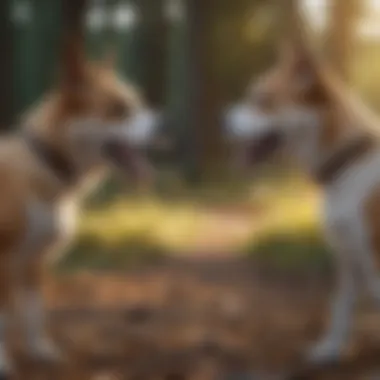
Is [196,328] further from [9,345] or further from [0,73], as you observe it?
[0,73]

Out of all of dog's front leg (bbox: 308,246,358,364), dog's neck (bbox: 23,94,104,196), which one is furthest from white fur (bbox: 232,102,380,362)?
dog's neck (bbox: 23,94,104,196)

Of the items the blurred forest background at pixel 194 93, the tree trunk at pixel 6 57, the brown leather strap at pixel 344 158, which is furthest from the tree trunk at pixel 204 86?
the tree trunk at pixel 6 57

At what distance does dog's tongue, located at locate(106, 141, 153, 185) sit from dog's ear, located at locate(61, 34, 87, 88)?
3.9 inches

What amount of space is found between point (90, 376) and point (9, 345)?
0.12 m

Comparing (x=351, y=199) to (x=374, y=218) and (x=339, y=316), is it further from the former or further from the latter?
(x=339, y=316)

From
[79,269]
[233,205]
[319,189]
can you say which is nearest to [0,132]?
[79,269]

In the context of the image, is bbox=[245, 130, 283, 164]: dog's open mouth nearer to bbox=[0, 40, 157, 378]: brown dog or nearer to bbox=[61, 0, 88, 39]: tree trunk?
bbox=[0, 40, 157, 378]: brown dog

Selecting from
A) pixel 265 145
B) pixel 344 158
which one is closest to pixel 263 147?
pixel 265 145

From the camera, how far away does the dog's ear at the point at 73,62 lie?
108 cm

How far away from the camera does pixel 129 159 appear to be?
110 cm

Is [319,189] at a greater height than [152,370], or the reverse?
[319,189]

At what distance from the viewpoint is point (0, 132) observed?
3.60 ft

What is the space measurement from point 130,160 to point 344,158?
0.29 metres

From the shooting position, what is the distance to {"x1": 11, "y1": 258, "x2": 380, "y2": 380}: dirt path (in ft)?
3.56
